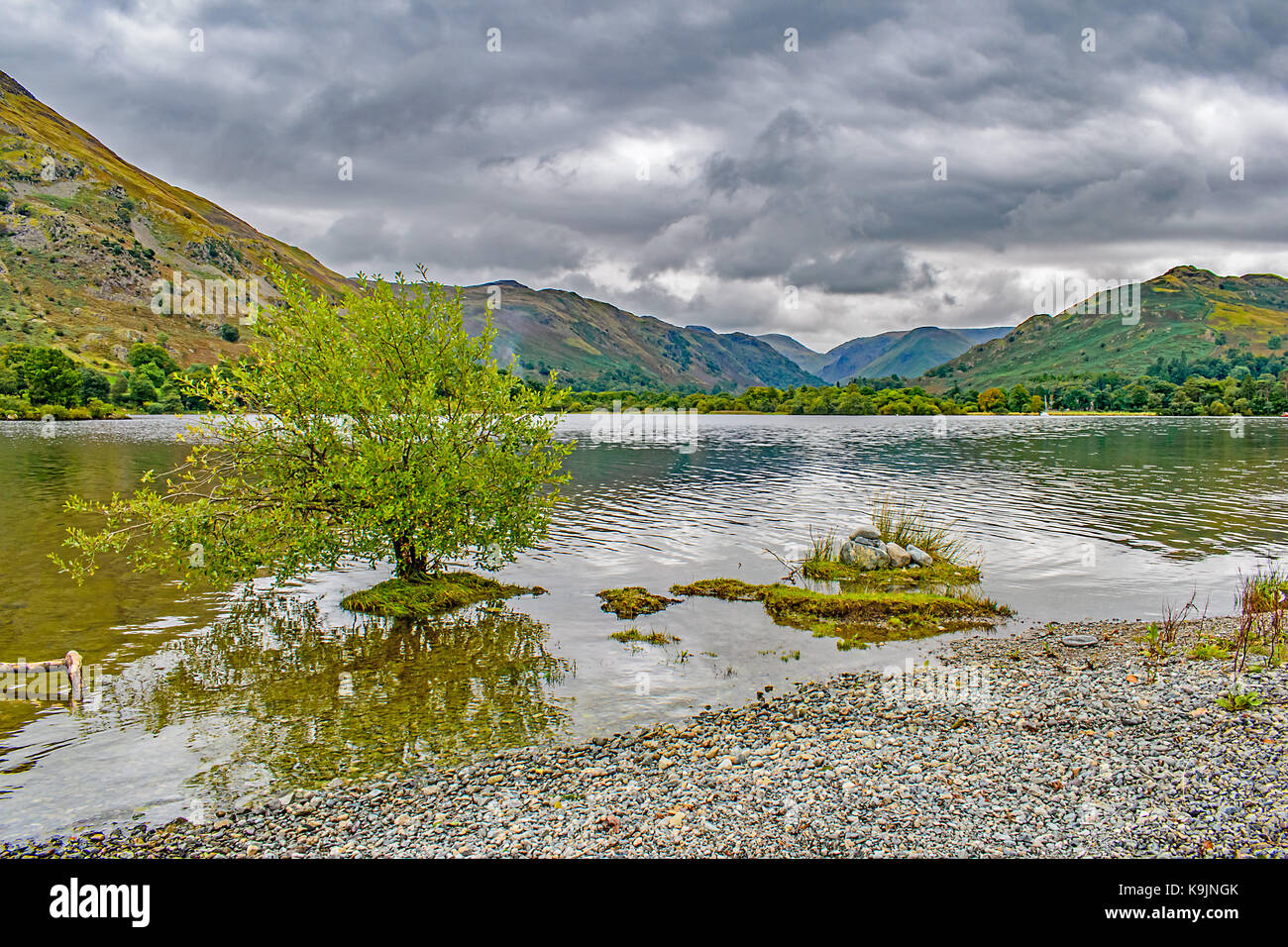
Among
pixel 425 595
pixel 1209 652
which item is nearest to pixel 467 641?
pixel 425 595

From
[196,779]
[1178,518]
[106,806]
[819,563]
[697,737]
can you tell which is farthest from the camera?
[1178,518]

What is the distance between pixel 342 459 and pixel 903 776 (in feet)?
59.1

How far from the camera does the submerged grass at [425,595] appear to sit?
951 inches

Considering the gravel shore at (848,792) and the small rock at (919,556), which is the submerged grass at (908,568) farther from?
the gravel shore at (848,792)

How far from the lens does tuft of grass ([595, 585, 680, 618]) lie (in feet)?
81.5

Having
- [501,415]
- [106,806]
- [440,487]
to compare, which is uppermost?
[501,415]

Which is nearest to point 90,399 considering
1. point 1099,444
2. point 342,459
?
point 342,459

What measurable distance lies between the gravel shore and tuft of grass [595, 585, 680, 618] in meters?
9.19

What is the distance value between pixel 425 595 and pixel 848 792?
17.1 metres

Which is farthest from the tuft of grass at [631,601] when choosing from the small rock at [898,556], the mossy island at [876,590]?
the small rock at [898,556]

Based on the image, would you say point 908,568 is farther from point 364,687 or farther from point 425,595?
point 364,687

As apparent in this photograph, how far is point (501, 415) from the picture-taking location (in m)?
25.7

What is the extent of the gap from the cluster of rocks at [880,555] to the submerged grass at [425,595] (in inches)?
505
